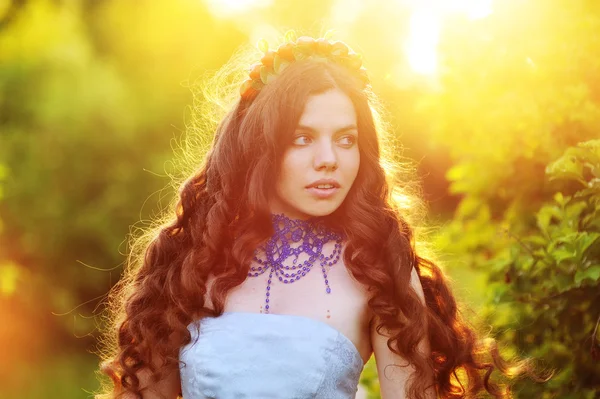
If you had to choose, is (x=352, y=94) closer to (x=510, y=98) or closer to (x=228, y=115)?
(x=228, y=115)

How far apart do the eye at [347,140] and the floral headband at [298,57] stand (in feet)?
0.87

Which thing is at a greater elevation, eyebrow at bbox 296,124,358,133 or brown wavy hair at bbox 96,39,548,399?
eyebrow at bbox 296,124,358,133

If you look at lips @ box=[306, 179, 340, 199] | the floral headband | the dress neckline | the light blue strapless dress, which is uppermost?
the floral headband

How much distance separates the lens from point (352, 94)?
9.50 ft

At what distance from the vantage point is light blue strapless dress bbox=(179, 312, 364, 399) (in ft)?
8.69

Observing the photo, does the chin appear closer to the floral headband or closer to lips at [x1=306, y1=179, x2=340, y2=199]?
lips at [x1=306, y1=179, x2=340, y2=199]

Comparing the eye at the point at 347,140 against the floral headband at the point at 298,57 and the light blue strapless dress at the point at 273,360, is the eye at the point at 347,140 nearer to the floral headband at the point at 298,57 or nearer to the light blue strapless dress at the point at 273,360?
the floral headband at the point at 298,57

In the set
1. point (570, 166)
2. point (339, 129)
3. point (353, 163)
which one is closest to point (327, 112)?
point (339, 129)

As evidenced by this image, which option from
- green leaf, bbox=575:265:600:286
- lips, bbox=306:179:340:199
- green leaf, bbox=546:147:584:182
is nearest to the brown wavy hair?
lips, bbox=306:179:340:199

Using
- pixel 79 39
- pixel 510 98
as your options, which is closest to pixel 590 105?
pixel 510 98

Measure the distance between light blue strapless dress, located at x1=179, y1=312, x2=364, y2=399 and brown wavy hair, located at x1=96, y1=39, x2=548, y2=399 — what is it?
12 centimetres

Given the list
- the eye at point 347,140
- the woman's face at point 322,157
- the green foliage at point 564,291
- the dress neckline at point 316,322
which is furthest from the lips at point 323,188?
the green foliage at point 564,291

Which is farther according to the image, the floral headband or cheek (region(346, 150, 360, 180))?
the floral headband

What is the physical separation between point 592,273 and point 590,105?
125 centimetres
